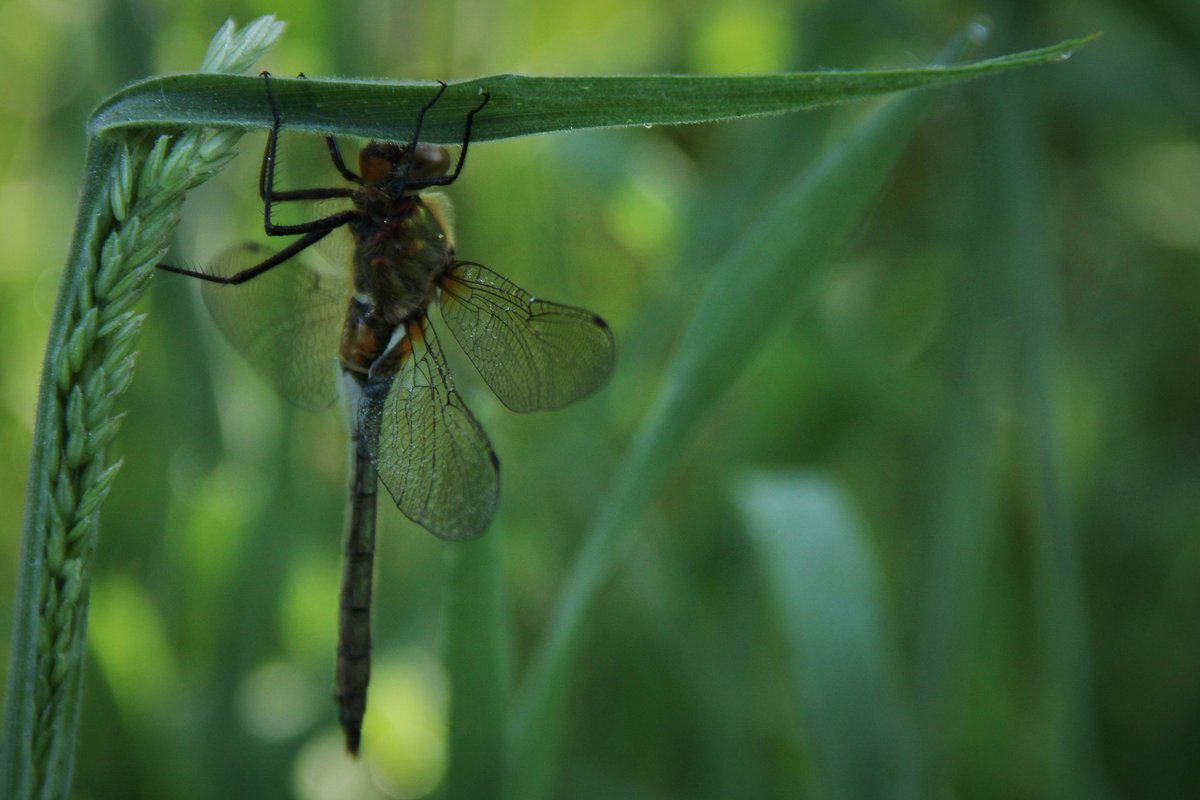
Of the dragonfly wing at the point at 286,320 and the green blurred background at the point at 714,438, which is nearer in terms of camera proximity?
the dragonfly wing at the point at 286,320

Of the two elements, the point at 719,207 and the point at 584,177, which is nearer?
the point at 719,207

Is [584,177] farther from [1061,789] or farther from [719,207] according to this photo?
[1061,789]

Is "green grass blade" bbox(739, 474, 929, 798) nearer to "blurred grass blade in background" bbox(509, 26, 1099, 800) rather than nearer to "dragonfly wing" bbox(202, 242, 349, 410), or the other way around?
"blurred grass blade in background" bbox(509, 26, 1099, 800)

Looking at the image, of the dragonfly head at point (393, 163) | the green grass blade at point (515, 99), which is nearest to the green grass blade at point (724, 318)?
the green grass blade at point (515, 99)

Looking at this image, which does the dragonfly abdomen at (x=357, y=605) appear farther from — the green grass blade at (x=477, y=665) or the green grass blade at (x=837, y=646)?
the green grass blade at (x=837, y=646)

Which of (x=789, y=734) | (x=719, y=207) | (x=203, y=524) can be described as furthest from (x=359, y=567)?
(x=789, y=734)

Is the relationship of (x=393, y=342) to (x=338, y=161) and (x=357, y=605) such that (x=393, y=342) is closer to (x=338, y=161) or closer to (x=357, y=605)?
(x=338, y=161)

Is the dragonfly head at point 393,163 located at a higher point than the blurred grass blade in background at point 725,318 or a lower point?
Answer: higher
